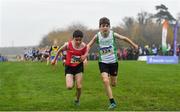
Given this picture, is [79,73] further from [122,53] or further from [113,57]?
[122,53]

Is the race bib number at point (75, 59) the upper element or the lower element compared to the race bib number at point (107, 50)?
lower

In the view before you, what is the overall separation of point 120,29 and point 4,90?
92.4m

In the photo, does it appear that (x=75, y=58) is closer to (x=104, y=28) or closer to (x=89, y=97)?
(x=104, y=28)

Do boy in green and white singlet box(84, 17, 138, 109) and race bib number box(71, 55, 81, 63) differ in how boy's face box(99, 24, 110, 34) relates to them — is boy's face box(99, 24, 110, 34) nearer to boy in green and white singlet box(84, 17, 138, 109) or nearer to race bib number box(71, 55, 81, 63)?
boy in green and white singlet box(84, 17, 138, 109)

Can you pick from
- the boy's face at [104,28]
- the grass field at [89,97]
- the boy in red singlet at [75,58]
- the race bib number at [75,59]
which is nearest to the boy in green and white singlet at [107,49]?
the boy's face at [104,28]

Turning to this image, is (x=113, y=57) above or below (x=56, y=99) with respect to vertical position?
A: above

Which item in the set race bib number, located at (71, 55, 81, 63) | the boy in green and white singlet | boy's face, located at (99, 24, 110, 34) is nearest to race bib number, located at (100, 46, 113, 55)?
the boy in green and white singlet

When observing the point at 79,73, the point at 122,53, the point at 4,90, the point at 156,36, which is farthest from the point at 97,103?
the point at 156,36

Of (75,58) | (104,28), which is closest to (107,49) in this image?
(104,28)

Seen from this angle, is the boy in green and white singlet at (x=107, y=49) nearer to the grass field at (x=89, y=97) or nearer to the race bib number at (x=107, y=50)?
the race bib number at (x=107, y=50)

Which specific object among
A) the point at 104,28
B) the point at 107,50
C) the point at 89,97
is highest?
the point at 104,28

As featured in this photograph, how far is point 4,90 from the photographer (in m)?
17.0

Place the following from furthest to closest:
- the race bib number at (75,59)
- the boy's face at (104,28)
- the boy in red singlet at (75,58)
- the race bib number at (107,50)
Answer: the race bib number at (75,59), the boy in red singlet at (75,58), the race bib number at (107,50), the boy's face at (104,28)

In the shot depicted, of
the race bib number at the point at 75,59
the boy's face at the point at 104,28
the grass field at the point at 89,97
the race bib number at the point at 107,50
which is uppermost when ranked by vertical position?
the boy's face at the point at 104,28
